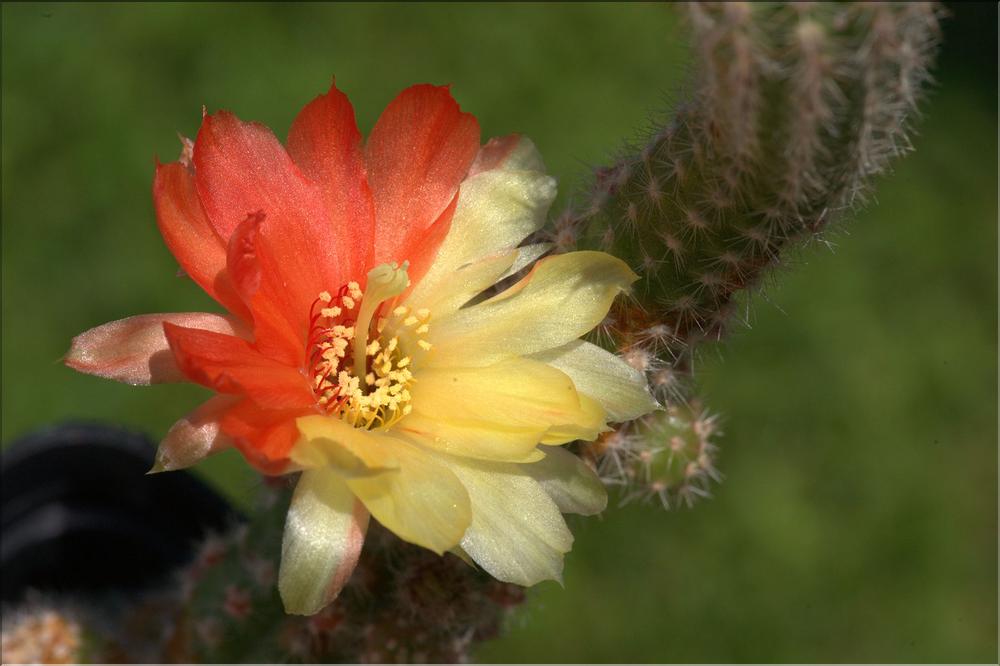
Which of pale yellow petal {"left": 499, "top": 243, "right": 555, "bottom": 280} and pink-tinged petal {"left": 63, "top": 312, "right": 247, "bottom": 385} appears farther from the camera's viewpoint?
pale yellow petal {"left": 499, "top": 243, "right": 555, "bottom": 280}

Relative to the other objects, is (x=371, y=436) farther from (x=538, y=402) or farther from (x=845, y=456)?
(x=845, y=456)

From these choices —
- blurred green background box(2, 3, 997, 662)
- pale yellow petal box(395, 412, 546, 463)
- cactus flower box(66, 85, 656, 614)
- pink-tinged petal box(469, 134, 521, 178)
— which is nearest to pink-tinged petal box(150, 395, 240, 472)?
cactus flower box(66, 85, 656, 614)

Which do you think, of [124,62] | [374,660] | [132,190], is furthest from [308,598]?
[124,62]

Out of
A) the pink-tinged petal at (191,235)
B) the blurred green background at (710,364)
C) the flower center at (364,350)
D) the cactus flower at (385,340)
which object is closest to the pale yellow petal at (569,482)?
the cactus flower at (385,340)

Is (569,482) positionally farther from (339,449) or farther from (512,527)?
(339,449)

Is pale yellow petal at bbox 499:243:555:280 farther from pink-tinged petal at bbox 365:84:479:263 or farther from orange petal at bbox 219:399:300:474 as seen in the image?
orange petal at bbox 219:399:300:474

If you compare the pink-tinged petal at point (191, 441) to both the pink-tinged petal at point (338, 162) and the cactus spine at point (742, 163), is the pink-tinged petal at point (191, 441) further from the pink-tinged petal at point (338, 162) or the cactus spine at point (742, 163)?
the cactus spine at point (742, 163)
